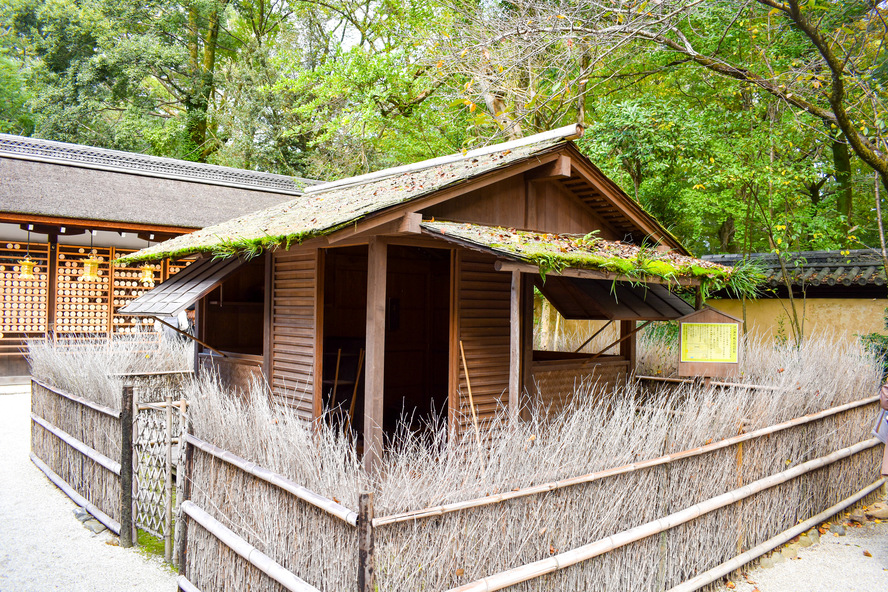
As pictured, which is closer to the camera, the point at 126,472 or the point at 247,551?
the point at 247,551

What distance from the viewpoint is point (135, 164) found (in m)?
15.0

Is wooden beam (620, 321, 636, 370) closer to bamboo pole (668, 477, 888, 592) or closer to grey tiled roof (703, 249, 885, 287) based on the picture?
bamboo pole (668, 477, 888, 592)

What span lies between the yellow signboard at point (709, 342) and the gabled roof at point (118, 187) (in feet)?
34.2

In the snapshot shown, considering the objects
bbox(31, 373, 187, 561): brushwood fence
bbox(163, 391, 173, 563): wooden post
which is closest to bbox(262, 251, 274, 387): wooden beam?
bbox(31, 373, 187, 561): brushwood fence

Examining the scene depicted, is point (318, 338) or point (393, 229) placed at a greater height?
point (393, 229)

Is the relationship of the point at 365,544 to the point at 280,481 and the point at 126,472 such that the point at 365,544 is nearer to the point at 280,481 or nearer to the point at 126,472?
the point at 280,481

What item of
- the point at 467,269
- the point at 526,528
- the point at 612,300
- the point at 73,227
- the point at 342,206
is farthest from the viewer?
→ the point at 73,227

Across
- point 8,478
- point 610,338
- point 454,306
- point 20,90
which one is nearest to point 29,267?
point 8,478

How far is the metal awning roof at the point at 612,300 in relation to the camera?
6453 mm

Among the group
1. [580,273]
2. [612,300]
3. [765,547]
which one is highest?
[580,273]

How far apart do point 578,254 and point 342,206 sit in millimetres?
2233

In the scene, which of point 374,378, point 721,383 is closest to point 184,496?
point 374,378

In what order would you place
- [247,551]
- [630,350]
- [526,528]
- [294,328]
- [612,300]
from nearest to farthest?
[526,528]
[247,551]
[294,328]
[612,300]
[630,350]

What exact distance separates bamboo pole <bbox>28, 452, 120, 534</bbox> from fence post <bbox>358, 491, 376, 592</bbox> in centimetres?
346
